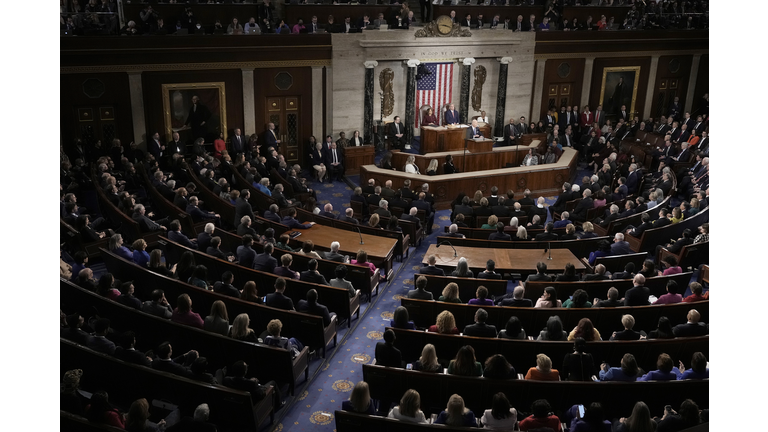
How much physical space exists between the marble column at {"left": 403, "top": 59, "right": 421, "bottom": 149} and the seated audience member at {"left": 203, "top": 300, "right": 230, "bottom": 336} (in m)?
11.6

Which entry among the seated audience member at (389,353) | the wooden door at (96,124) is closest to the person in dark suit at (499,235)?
the seated audience member at (389,353)

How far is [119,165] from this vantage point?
14.6m

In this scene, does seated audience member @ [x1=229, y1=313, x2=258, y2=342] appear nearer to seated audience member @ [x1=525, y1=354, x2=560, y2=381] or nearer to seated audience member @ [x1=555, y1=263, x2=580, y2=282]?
seated audience member @ [x1=525, y1=354, x2=560, y2=381]

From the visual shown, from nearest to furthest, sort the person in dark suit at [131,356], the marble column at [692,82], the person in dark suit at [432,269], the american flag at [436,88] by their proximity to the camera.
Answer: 1. the person in dark suit at [131,356]
2. the person in dark suit at [432,269]
3. the american flag at [436,88]
4. the marble column at [692,82]

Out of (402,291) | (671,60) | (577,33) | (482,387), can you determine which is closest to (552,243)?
(402,291)

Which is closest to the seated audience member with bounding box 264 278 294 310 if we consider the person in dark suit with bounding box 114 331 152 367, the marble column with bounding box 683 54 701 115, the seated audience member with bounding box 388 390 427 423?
the person in dark suit with bounding box 114 331 152 367

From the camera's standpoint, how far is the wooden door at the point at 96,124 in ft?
48.5

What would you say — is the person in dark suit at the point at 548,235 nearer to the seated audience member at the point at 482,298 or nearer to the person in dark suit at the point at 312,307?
the seated audience member at the point at 482,298

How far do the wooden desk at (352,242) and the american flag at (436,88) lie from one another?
875cm

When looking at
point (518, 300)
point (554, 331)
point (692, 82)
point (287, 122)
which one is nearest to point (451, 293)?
point (518, 300)

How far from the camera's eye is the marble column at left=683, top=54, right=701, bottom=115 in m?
21.4

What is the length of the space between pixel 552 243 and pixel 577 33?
11231 mm

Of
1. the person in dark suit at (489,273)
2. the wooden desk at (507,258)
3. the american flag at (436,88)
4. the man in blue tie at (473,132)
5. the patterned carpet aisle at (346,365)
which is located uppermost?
the american flag at (436,88)

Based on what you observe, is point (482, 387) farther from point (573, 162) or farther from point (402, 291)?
point (573, 162)
